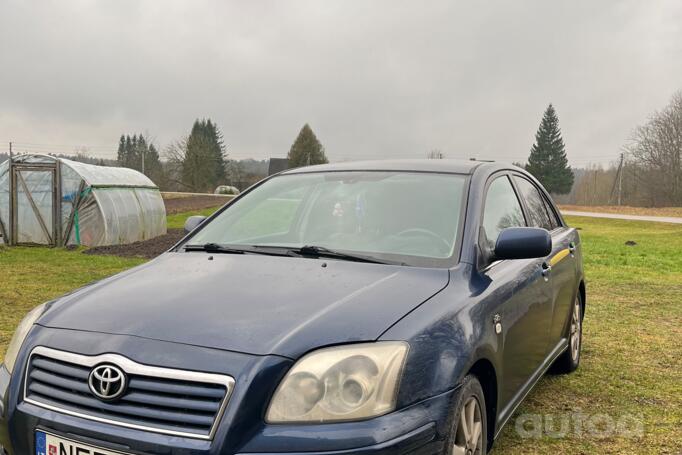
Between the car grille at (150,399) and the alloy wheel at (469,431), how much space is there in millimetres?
998

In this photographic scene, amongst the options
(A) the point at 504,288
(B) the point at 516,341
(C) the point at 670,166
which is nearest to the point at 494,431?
(B) the point at 516,341

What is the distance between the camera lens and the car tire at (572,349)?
478 centimetres

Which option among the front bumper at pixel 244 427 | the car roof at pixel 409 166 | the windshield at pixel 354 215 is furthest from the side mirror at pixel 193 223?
the front bumper at pixel 244 427

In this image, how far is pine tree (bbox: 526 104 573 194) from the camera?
7100 cm

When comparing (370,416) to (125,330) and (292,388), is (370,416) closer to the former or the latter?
(292,388)

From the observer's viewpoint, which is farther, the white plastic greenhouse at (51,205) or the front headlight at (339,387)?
the white plastic greenhouse at (51,205)

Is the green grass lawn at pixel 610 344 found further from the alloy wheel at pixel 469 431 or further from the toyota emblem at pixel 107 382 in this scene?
the toyota emblem at pixel 107 382

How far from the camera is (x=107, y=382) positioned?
2041 millimetres

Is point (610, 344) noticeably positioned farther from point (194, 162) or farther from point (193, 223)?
point (194, 162)

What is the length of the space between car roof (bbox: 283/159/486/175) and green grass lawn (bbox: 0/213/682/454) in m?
1.64

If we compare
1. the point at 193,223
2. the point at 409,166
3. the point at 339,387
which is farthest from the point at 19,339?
the point at 409,166

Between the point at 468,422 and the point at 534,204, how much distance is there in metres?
2.41

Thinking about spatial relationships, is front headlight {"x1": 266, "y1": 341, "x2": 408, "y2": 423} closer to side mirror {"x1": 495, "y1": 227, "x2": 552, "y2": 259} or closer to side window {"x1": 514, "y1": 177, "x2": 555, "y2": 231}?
side mirror {"x1": 495, "y1": 227, "x2": 552, "y2": 259}

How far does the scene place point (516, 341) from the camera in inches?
123
